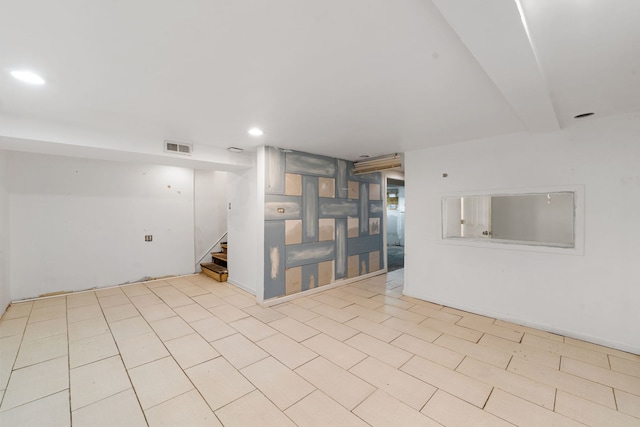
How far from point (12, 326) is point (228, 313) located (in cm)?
246

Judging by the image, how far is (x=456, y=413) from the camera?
1.78 meters

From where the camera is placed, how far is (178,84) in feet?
6.40

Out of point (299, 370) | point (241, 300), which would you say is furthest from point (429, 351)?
point (241, 300)

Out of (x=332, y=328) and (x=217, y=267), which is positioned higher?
(x=217, y=267)

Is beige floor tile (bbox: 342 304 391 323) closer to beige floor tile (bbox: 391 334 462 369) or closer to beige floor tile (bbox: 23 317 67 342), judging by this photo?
beige floor tile (bbox: 391 334 462 369)

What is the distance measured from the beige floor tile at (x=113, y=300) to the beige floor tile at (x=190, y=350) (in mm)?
1804

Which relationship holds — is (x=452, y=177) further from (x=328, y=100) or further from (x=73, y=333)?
(x=73, y=333)

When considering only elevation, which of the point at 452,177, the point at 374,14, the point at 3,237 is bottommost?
the point at 3,237

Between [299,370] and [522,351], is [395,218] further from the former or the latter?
[299,370]

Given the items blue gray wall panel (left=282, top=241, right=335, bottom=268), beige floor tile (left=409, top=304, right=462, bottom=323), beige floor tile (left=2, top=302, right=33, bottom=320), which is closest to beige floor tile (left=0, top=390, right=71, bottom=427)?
beige floor tile (left=2, top=302, right=33, bottom=320)

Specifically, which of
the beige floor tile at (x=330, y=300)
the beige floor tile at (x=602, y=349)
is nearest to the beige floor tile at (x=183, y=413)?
the beige floor tile at (x=330, y=300)

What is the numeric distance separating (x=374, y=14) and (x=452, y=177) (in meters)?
3.05

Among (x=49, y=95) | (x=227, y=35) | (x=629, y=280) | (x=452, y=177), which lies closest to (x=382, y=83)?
(x=227, y=35)

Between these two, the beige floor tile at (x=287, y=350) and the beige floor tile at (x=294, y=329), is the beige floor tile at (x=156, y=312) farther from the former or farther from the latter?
the beige floor tile at (x=287, y=350)
